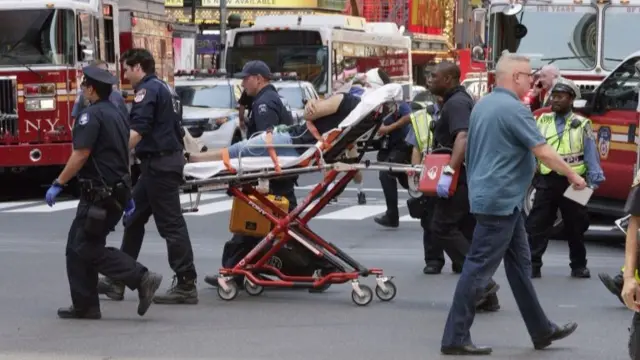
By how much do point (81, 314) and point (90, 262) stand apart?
408 mm

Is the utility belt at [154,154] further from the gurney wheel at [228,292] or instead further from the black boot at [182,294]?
the gurney wheel at [228,292]

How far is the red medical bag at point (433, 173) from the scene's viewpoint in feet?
33.6

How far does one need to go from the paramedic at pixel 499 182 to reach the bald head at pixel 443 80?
6.98ft

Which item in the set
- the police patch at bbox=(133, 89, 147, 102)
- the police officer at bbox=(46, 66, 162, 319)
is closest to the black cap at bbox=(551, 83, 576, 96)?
the police patch at bbox=(133, 89, 147, 102)

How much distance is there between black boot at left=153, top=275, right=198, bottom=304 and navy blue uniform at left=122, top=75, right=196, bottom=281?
0.12 ft

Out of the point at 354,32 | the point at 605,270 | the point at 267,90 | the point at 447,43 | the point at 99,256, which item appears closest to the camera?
the point at 99,256

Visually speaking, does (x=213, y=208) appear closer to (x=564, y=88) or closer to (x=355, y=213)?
(x=355, y=213)

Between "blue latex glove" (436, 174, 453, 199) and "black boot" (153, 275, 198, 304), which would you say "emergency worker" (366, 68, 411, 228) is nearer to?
"black boot" (153, 275, 198, 304)

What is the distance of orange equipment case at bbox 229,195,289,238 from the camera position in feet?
36.5

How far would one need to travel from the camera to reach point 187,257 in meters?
10.9

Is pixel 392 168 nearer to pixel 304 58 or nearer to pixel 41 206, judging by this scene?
pixel 41 206

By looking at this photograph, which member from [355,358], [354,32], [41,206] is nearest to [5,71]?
[41,206]

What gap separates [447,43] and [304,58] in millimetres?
34295

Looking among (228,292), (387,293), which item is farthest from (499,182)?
(228,292)
